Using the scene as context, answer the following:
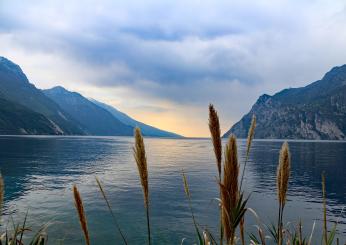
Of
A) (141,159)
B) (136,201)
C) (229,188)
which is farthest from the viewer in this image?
(136,201)

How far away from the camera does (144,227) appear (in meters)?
34.0

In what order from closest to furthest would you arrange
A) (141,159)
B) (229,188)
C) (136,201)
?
(229,188), (141,159), (136,201)

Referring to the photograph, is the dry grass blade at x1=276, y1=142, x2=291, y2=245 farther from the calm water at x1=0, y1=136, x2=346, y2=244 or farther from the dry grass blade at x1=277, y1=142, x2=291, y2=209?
the calm water at x1=0, y1=136, x2=346, y2=244

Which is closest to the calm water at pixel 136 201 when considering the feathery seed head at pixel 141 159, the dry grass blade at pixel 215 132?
the feathery seed head at pixel 141 159

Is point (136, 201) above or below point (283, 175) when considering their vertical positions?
below

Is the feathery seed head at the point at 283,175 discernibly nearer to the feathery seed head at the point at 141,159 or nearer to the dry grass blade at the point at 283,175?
the dry grass blade at the point at 283,175

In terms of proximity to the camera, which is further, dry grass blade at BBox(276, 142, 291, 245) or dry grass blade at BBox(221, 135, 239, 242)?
dry grass blade at BBox(276, 142, 291, 245)

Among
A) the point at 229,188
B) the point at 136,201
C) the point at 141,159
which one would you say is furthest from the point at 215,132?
the point at 136,201

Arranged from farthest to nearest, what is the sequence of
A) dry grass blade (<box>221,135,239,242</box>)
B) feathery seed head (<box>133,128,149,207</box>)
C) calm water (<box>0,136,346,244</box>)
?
calm water (<box>0,136,346,244</box>), feathery seed head (<box>133,128,149,207</box>), dry grass blade (<box>221,135,239,242</box>)

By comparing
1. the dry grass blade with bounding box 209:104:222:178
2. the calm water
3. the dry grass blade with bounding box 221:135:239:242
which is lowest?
the calm water

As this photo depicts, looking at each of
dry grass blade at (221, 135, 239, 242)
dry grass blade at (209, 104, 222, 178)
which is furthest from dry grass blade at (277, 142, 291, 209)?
dry grass blade at (209, 104, 222, 178)

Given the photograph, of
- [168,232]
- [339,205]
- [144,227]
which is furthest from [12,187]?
[339,205]

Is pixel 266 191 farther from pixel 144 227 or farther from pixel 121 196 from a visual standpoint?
pixel 144 227

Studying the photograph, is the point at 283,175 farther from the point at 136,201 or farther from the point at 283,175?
the point at 136,201
